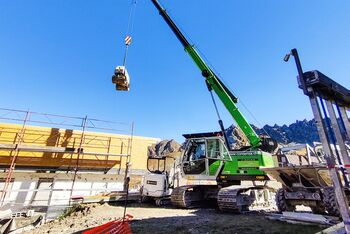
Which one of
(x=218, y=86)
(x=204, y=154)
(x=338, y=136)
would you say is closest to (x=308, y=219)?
(x=338, y=136)

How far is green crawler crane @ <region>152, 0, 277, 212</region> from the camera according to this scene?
8.82m

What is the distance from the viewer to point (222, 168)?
31.3ft

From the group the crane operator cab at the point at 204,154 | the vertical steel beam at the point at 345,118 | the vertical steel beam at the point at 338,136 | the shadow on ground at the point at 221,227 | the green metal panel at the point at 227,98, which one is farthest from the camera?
the green metal panel at the point at 227,98

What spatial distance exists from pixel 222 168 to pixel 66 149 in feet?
28.7

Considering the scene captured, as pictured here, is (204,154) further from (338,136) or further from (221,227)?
(338,136)

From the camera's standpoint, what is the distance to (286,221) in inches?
249

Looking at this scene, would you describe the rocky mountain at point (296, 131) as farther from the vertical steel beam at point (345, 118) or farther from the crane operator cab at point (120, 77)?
the vertical steel beam at point (345, 118)

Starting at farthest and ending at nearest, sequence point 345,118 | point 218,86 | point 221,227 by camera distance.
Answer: point 218,86
point 221,227
point 345,118

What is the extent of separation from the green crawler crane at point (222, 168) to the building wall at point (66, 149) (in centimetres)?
625

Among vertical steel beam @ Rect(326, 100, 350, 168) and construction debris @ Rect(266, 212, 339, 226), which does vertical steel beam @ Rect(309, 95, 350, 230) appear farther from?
construction debris @ Rect(266, 212, 339, 226)

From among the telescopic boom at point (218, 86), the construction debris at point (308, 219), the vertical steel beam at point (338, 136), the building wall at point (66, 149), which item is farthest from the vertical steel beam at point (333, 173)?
the building wall at point (66, 149)

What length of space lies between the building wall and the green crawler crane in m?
6.25

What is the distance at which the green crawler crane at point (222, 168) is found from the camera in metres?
8.82

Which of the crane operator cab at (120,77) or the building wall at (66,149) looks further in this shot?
the building wall at (66,149)
